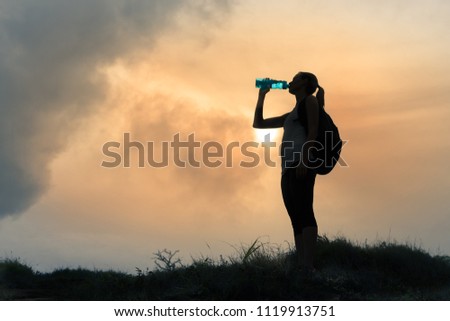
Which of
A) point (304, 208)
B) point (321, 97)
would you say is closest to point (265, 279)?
point (304, 208)

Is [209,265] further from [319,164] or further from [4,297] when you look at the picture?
[4,297]

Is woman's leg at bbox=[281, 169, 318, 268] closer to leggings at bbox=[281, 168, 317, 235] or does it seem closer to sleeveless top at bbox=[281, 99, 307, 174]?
leggings at bbox=[281, 168, 317, 235]

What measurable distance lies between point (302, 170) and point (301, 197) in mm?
423

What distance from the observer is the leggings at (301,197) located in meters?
10.1

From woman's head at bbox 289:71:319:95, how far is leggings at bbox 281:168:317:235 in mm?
1318

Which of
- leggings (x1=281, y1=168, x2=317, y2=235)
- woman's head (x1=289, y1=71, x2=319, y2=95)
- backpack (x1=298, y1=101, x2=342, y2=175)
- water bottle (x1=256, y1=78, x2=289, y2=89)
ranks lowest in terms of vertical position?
leggings (x1=281, y1=168, x2=317, y2=235)

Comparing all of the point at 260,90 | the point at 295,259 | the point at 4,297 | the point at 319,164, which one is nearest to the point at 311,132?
the point at 319,164

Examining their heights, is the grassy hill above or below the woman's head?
below

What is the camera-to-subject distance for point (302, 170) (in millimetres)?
10000

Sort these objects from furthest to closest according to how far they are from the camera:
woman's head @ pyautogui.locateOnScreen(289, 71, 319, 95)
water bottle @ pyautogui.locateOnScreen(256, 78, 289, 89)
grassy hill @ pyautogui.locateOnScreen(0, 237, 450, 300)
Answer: water bottle @ pyautogui.locateOnScreen(256, 78, 289, 89) → woman's head @ pyautogui.locateOnScreen(289, 71, 319, 95) → grassy hill @ pyautogui.locateOnScreen(0, 237, 450, 300)

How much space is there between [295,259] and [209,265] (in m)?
1.39

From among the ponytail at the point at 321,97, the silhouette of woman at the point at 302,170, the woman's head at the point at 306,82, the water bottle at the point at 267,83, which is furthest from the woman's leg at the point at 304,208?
the water bottle at the point at 267,83

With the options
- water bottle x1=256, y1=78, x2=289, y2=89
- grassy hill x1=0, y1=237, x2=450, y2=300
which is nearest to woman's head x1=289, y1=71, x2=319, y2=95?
water bottle x1=256, y1=78, x2=289, y2=89

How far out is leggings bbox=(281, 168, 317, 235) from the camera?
10148 millimetres
